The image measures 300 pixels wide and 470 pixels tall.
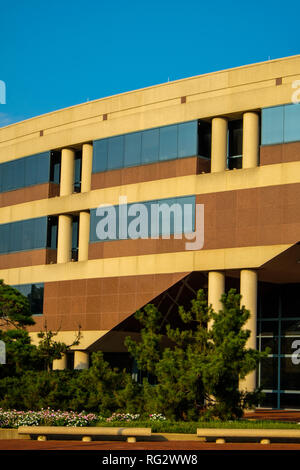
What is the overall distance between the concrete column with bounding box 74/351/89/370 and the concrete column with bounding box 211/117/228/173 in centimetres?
1276

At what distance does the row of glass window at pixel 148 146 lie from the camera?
40.0 meters

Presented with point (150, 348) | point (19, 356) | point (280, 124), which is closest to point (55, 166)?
point (280, 124)

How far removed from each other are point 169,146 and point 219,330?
54.4 feet

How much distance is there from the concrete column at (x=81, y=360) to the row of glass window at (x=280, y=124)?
15.5 metres

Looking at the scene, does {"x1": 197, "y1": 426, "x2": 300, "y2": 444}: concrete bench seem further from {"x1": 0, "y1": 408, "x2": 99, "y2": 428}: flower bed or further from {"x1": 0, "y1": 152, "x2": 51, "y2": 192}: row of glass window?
{"x1": 0, "y1": 152, "x2": 51, "y2": 192}: row of glass window

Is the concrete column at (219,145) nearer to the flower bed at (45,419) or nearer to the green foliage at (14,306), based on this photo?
the green foliage at (14,306)

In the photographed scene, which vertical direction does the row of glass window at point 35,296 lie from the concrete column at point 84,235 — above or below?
below

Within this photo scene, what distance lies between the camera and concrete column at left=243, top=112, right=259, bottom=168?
37.9 metres

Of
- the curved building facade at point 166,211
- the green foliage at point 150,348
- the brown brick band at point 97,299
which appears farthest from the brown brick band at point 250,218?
the green foliage at point 150,348

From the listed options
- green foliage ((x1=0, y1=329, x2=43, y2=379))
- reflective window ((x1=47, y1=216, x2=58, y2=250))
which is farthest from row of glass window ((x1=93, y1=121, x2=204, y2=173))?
green foliage ((x1=0, y1=329, x2=43, y2=379))

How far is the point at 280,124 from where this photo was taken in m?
36.7

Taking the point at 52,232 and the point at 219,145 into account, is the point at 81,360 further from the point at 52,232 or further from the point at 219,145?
the point at 219,145
